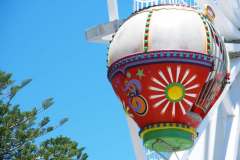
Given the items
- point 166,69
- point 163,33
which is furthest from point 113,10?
point 166,69

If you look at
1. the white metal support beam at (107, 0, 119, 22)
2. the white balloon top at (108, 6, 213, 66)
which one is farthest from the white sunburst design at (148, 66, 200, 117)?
the white metal support beam at (107, 0, 119, 22)

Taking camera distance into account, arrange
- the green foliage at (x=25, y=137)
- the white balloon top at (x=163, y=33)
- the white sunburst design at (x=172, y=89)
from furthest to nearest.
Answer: the green foliage at (x=25, y=137) → the white sunburst design at (x=172, y=89) → the white balloon top at (x=163, y=33)

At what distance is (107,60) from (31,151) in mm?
12516

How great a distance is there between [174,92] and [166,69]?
0.35 metres

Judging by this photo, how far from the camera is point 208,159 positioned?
48.5ft

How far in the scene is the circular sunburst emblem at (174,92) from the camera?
10836mm

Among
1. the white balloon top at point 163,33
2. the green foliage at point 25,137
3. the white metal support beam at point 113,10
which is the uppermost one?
the white metal support beam at point 113,10

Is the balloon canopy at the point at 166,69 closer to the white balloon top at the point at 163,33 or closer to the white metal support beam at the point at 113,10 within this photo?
the white balloon top at the point at 163,33

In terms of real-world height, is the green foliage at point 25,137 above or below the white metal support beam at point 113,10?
below

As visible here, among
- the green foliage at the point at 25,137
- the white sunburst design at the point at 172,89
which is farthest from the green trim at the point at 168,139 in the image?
the green foliage at the point at 25,137

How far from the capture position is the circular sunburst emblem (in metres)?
10.8

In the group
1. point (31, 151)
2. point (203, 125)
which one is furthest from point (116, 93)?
point (31, 151)

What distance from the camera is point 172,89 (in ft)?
35.7

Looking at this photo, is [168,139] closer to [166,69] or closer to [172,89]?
[172,89]
